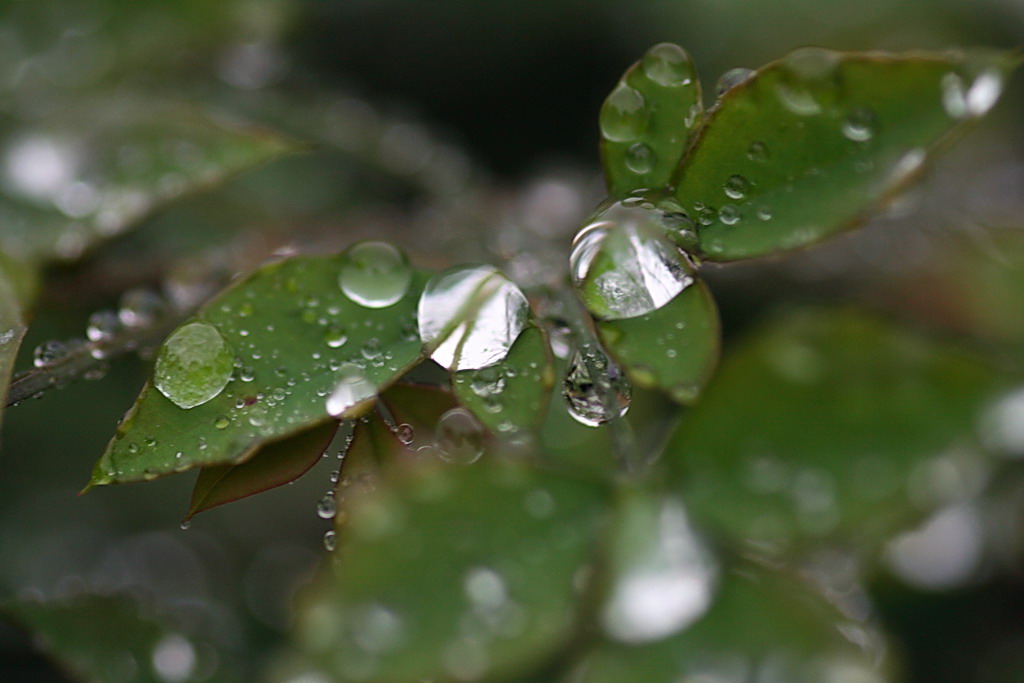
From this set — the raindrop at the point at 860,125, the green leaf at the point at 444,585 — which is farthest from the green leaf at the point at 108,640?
the raindrop at the point at 860,125

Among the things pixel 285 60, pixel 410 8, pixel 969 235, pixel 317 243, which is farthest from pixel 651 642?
pixel 410 8

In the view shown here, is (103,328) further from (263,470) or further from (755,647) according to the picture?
(755,647)

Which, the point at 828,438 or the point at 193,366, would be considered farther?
the point at 828,438

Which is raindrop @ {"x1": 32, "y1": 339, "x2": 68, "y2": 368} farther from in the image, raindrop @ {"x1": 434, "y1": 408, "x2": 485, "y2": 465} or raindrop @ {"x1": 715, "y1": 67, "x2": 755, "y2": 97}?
raindrop @ {"x1": 715, "y1": 67, "x2": 755, "y2": 97}

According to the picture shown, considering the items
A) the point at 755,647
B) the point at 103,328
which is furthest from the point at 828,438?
the point at 103,328

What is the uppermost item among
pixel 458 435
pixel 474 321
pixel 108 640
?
pixel 474 321

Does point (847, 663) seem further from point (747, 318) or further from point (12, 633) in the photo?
point (12, 633)
